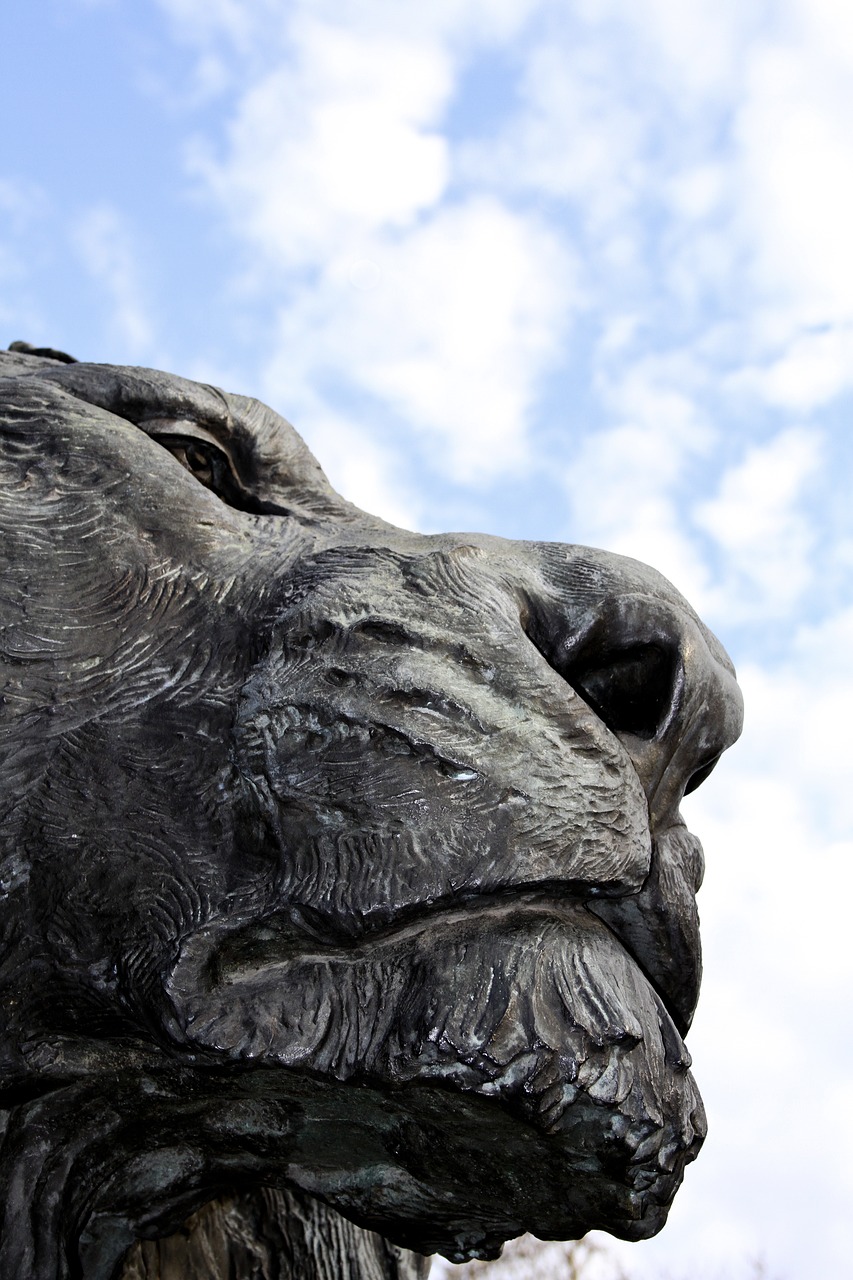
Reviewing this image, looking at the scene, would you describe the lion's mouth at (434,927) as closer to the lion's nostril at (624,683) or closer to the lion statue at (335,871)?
the lion statue at (335,871)

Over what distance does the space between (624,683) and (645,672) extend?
2 centimetres

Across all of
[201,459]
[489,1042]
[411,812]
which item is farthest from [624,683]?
[201,459]

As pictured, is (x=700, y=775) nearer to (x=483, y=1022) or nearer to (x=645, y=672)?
(x=645, y=672)

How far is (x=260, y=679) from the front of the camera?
1.35m

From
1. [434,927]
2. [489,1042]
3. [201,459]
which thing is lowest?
[489,1042]

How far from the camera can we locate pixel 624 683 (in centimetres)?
144

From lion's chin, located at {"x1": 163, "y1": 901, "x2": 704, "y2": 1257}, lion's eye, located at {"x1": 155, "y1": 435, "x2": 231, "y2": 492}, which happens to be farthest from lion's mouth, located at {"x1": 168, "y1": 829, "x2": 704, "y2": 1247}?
lion's eye, located at {"x1": 155, "y1": 435, "x2": 231, "y2": 492}

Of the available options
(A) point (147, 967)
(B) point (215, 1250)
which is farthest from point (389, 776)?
(B) point (215, 1250)

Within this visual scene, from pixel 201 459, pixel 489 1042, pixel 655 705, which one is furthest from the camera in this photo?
pixel 201 459

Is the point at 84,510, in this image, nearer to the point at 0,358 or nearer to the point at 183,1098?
the point at 0,358

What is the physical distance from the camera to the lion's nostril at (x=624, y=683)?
1428mm

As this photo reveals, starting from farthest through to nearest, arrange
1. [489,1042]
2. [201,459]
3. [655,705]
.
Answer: [201,459] < [655,705] < [489,1042]

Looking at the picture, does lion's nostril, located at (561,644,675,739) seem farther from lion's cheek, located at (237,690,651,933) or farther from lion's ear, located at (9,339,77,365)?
lion's ear, located at (9,339,77,365)

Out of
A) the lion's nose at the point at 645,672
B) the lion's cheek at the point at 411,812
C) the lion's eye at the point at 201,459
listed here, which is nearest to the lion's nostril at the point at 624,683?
the lion's nose at the point at 645,672
